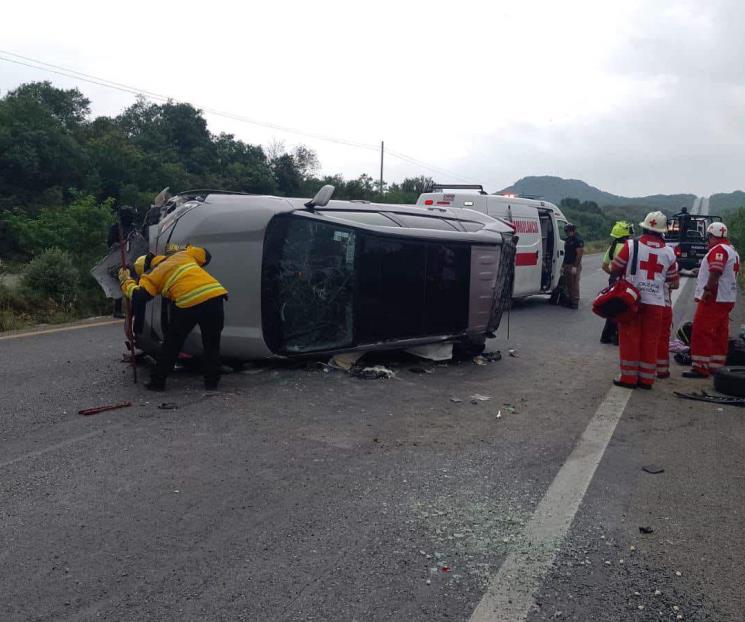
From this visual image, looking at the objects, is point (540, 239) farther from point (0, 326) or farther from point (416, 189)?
point (416, 189)

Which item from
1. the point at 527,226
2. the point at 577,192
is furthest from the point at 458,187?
the point at 577,192

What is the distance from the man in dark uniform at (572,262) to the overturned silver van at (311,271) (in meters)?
7.06

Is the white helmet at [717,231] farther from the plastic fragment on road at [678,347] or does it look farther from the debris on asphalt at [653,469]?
the debris on asphalt at [653,469]

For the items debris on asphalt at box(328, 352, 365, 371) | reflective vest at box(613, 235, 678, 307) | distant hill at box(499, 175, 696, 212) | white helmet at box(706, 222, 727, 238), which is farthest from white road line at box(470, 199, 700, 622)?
distant hill at box(499, 175, 696, 212)

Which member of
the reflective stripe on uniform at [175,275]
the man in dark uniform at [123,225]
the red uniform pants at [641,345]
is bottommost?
the red uniform pants at [641,345]

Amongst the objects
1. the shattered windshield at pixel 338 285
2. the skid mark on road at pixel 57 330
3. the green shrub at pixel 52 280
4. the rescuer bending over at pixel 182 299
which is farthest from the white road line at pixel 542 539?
the green shrub at pixel 52 280

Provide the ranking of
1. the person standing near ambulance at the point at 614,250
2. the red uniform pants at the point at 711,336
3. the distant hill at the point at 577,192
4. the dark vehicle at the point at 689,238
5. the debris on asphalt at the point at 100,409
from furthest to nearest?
the distant hill at the point at 577,192
the dark vehicle at the point at 689,238
the person standing near ambulance at the point at 614,250
the red uniform pants at the point at 711,336
the debris on asphalt at the point at 100,409

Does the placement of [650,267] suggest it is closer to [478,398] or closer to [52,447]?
[478,398]

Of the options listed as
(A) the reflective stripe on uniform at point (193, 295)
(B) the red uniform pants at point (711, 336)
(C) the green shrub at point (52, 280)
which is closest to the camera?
(A) the reflective stripe on uniform at point (193, 295)

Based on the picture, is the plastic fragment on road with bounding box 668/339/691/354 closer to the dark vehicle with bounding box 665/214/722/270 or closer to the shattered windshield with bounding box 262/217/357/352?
the shattered windshield with bounding box 262/217/357/352

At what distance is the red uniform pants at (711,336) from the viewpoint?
25.2ft

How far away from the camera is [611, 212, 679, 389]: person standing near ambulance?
707 cm

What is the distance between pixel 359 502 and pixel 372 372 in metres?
3.11

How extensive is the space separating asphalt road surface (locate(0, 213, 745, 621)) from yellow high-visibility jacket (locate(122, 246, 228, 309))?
88 centimetres
